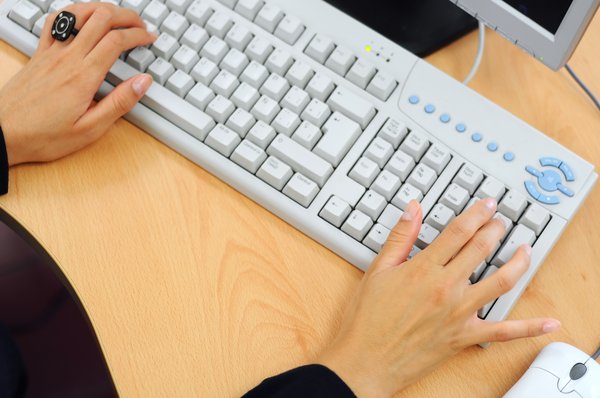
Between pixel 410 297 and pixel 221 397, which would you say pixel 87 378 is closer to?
pixel 221 397

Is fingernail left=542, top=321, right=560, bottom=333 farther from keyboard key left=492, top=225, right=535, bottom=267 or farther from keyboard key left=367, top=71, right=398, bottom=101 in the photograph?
keyboard key left=367, top=71, right=398, bottom=101

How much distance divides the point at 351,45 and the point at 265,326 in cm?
32

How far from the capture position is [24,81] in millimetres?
824

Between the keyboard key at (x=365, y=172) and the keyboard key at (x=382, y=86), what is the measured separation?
8cm

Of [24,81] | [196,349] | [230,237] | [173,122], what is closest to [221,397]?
[196,349]

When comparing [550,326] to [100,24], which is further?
[100,24]

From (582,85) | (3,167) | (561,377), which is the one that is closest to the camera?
(561,377)

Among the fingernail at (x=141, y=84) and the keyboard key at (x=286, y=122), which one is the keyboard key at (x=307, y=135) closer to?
the keyboard key at (x=286, y=122)

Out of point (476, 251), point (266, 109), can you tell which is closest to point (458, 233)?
Result: point (476, 251)

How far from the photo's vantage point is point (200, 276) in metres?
0.76

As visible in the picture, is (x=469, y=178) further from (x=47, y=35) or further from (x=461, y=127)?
(x=47, y=35)

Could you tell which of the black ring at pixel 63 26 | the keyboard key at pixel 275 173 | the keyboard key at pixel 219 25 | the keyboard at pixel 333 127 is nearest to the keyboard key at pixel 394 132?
the keyboard at pixel 333 127

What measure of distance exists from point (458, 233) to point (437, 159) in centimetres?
9

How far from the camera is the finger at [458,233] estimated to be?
2.37ft
